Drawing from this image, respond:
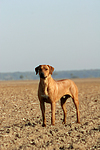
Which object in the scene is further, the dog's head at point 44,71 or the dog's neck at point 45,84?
the dog's neck at point 45,84

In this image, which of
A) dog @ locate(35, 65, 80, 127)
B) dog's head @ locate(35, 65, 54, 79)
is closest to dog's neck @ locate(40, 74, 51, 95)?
dog @ locate(35, 65, 80, 127)

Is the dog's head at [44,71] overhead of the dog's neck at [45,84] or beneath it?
overhead

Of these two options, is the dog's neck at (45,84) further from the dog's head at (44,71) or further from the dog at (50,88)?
the dog's head at (44,71)

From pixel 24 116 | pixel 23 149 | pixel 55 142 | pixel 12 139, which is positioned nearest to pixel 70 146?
pixel 55 142

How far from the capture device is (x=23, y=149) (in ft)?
24.8

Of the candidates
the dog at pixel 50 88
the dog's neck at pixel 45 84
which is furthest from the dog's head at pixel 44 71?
the dog's neck at pixel 45 84

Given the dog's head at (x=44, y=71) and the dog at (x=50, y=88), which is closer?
the dog's head at (x=44, y=71)

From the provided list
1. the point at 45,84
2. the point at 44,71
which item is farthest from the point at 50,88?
the point at 44,71

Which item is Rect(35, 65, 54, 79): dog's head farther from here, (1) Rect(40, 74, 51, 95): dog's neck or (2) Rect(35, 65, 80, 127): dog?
(1) Rect(40, 74, 51, 95): dog's neck

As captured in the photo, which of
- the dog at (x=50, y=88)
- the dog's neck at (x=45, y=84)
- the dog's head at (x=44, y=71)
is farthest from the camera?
the dog's neck at (x=45, y=84)

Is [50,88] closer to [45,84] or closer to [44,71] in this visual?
[45,84]

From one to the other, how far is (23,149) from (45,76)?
2413 millimetres

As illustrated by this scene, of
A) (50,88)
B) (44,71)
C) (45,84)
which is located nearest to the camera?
(44,71)

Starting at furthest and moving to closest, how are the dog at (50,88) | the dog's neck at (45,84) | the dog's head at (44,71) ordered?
the dog's neck at (45,84) → the dog at (50,88) → the dog's head at (44,71)
